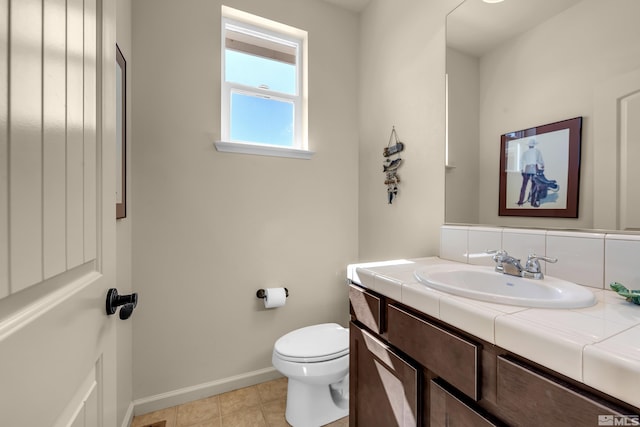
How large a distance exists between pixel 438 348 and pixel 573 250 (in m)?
0.63

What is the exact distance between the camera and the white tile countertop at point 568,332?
0.45 metres

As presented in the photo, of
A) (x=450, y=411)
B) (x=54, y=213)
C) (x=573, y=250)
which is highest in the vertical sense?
(x=54, y=213)

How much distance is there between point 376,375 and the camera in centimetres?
104

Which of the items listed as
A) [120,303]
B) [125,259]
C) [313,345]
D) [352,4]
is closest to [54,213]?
[120,303]

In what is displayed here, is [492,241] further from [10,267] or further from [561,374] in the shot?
[10,267]

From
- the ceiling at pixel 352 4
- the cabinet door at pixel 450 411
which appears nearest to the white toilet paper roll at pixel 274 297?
the cabinet door at pixel 450 411

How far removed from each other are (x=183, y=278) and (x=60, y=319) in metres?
1.35

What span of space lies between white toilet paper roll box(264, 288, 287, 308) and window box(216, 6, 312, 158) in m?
0.94

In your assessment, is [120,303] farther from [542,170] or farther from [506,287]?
[542,170]

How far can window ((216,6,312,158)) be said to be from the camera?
5.96 feet

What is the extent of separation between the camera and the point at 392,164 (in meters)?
1.77

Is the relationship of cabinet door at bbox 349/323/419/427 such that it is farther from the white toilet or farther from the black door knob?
the black door knob

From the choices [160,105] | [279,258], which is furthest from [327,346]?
[160,105]

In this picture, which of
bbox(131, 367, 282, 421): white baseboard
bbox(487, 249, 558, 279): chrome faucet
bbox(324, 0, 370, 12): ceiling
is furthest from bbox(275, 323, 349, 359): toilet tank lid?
bbox(324, 0, 370, 12): ceiling
